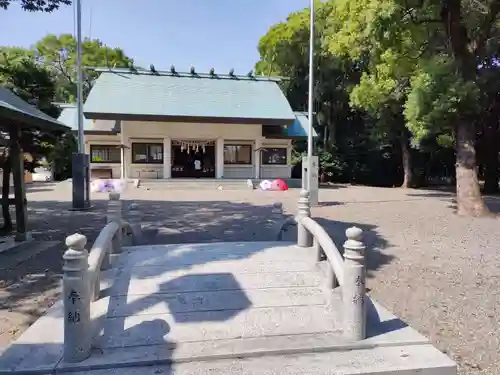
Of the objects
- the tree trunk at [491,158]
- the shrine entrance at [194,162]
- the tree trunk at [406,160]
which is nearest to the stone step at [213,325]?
the tree trunk at [491,158]

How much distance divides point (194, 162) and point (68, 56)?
21.0 metres

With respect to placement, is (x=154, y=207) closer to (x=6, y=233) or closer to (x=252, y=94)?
(x=6, y=233)

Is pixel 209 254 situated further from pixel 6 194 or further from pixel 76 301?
pixel 6 194

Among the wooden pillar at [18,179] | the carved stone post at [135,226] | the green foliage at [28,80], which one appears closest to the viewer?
the carved stone post at [135,226]

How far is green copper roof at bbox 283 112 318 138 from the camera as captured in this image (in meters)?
26.9

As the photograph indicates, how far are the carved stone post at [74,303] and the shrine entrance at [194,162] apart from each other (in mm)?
24619

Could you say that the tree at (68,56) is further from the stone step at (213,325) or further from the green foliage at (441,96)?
the stone step at (213,325)

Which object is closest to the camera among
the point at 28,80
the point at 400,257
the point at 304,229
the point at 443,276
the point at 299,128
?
the point at 304,229

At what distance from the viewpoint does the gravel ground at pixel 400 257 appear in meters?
4.54

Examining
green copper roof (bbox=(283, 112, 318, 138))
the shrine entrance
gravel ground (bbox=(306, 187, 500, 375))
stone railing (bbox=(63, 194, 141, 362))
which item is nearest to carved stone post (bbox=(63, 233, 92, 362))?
stone railing (bbox=(63, 194, 141, 362))

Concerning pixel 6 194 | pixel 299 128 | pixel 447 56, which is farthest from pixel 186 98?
pixel 6 194

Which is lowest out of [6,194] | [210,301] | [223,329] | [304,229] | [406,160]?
[223,329]

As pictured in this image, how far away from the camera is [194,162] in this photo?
2967cm

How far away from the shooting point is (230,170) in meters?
26.1
